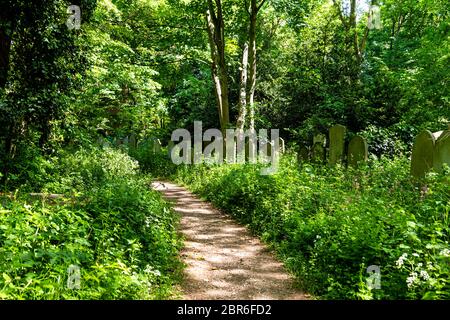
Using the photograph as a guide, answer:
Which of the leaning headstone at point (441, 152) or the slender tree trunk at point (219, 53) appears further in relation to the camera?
the slender tree trunk at point (219, 53)

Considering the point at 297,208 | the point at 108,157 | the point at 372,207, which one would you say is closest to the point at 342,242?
the point at 372,207

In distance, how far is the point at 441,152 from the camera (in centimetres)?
730

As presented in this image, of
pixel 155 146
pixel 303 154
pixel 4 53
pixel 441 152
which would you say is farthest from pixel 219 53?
pixel 441 152

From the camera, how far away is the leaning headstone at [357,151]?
9.65 m

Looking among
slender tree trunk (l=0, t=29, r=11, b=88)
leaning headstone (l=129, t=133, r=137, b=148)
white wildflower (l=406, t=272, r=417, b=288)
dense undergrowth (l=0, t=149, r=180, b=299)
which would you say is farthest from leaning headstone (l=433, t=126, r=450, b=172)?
leaning headstone (l=129, t=133, r=137, b=148)

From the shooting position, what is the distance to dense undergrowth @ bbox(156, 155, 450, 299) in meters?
4.28

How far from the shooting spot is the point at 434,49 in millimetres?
15906

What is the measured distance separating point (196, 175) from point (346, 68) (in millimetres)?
6847

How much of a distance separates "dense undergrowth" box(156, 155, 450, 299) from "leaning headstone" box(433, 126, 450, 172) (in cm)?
54

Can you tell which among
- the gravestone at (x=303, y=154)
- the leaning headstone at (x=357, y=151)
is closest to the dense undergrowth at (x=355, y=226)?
the leaning headstone at (x=357, y=151)

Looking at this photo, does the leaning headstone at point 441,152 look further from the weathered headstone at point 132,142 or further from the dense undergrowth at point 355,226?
the weathered headstone at point 132,142

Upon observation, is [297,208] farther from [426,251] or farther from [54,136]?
[54,136]

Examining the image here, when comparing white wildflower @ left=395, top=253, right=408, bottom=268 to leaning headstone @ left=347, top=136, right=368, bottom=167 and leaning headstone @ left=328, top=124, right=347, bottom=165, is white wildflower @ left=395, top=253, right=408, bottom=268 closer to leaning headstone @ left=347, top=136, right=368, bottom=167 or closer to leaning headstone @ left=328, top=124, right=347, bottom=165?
leaning headstone @ left=347, top=136, right=368, bottom=167

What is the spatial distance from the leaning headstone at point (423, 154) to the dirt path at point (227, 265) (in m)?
3.27
